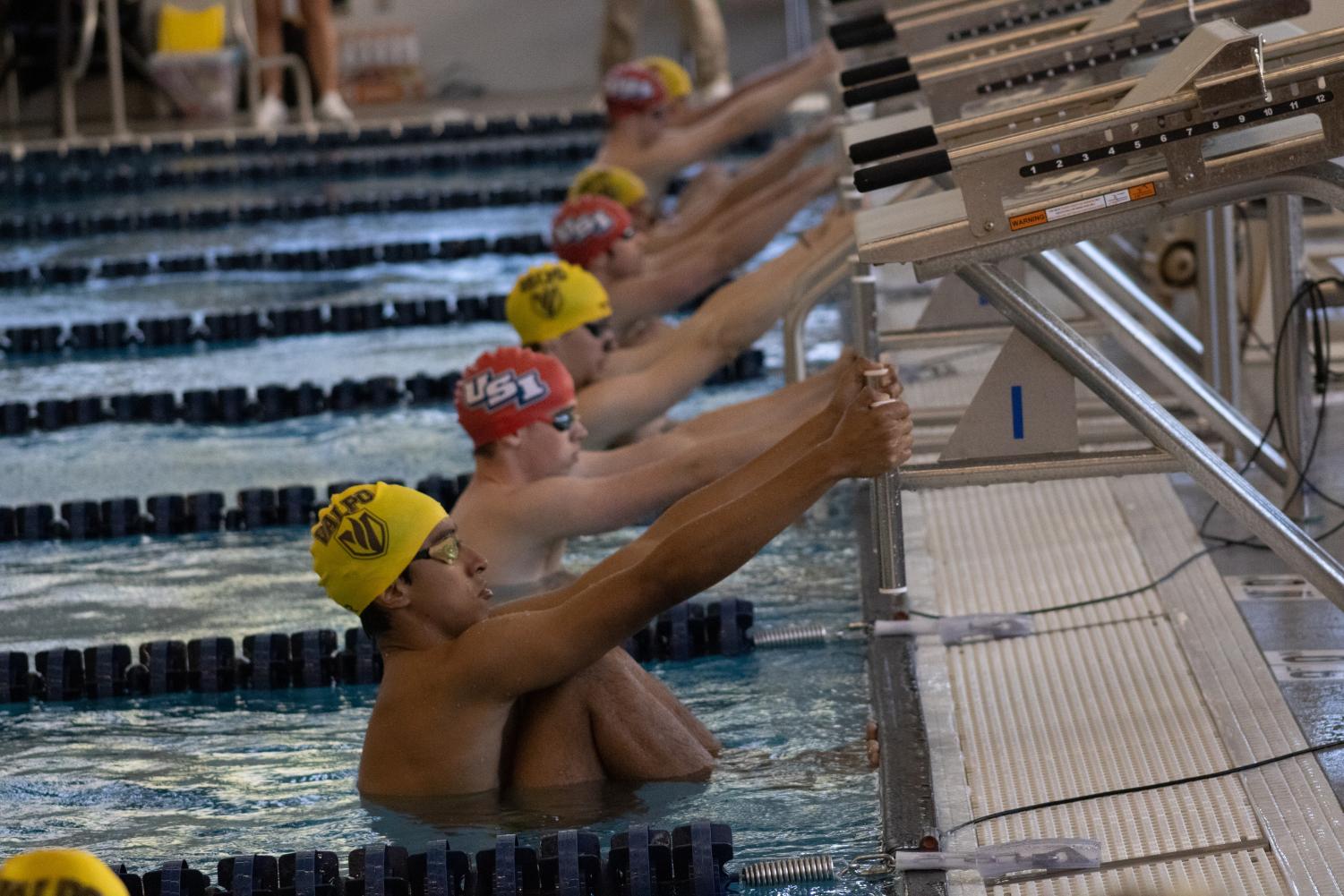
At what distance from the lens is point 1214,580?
4262 millimetres

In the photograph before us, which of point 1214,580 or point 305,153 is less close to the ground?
point 305,153

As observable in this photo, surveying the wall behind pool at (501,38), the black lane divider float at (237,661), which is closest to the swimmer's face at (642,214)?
the black lane divider float at (237,661)

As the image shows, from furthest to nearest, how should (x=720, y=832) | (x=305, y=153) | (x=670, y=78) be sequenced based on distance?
(x=305, y=153)
(x=670, y=78)
(x=720, y=832)

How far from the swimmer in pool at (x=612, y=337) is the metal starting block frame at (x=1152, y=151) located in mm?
1782

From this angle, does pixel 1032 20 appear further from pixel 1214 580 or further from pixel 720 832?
pixel 720 832

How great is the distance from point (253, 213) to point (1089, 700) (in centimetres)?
816

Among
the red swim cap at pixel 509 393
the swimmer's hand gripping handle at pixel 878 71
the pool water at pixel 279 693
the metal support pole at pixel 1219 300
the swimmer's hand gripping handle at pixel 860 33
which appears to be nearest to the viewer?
the pool water at pixel 279 693

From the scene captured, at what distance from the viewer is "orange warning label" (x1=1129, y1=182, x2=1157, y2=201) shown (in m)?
3.09

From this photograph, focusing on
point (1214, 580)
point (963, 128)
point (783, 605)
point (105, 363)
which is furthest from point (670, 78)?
point (963, 128)

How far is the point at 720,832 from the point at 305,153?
10.2 m

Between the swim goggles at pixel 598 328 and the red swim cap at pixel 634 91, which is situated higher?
the red swim cap at pixel 634 91

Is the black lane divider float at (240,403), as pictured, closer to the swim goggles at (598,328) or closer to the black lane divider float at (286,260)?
the swim goggles at (598,328)

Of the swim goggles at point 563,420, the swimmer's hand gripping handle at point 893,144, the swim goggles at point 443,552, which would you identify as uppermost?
the swimmer's hand gripping handle at point 893,144

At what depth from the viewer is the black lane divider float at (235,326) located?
822 cm
